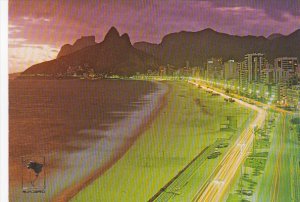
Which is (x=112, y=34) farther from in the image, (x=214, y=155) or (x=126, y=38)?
(x=214, y=155)

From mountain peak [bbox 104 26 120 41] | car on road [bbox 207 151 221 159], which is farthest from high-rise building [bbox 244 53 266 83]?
mountain peak [bbox 104 26 120 41]

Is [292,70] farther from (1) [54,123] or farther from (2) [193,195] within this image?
(1) [54,123]

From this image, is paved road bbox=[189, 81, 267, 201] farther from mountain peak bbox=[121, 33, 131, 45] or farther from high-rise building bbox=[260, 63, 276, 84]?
mountain peak bbox=[121, 33, 131, 45]

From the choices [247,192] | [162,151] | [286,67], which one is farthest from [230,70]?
[247,192]

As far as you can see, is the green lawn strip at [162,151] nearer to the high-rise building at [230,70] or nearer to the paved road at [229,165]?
the paved road at [229,165]

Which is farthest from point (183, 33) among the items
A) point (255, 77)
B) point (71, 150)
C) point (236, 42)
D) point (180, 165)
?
point (71, 150)
